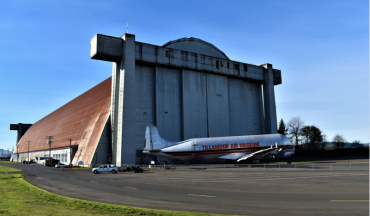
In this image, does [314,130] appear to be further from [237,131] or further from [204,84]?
[204,84]

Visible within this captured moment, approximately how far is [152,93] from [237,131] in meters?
24.2

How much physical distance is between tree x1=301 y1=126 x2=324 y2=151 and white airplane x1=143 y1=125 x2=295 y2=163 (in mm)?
67775

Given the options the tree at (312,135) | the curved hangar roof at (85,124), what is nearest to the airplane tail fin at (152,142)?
the curved hangar roof at (85,124)

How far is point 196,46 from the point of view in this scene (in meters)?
66.9

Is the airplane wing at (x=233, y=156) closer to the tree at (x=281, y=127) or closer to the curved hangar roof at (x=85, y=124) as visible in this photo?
the curved hangar roof at (x=85, y=124)

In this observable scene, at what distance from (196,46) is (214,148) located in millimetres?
28052

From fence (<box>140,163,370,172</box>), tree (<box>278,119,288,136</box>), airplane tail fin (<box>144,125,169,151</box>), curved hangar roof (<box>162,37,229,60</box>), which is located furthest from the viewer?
tree (<box>278,119,288,136</box>)

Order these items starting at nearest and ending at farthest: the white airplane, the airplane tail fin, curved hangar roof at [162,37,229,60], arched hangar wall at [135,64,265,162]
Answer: the white airplane → the airplane tail fin → arched hangar wall at [135,64,265,162] → curved hangar roof at [162,37,229,60]

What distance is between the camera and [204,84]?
214 ft

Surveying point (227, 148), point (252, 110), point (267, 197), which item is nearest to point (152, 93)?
point (227, 148)

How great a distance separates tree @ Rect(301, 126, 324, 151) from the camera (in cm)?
11225

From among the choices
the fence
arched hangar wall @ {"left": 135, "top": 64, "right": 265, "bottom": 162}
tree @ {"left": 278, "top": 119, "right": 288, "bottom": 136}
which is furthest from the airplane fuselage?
tree @ {"left": 278, "top": 119, "right": 288, "bottom": 136}

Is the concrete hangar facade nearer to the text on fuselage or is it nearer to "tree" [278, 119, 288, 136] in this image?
the text on fuselage

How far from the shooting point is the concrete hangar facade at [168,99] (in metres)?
53.9
